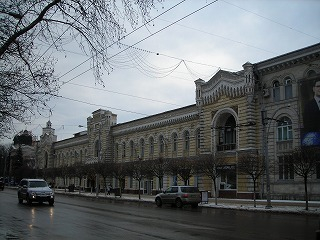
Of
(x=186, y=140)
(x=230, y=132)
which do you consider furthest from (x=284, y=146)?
(x=186, y=140)

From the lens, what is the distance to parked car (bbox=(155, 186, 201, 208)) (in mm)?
31594

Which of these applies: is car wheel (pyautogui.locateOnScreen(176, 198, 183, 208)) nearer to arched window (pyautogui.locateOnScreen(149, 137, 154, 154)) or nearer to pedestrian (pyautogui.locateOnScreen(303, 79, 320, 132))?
pedestrian (pyautogui.locateOnScreen(303, 79, 320, 132))

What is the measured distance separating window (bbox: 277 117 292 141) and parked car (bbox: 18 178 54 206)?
21.2 metres

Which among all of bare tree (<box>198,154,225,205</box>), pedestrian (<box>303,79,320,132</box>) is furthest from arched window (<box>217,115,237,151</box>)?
pedestrian (<box>303,79,320,132</box>)

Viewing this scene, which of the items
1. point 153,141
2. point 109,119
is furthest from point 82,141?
point 153,141

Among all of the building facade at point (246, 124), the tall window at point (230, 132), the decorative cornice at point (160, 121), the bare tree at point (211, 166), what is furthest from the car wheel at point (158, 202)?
the decorative cornice at point (160, 121)

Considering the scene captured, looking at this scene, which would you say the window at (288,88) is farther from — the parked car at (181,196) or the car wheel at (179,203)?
the car wheel at (179,203)

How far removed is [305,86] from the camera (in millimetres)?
34906

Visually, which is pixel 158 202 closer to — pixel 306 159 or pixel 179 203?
pixel 179 203

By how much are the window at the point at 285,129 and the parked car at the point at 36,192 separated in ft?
69.6

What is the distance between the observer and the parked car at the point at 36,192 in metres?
28.7

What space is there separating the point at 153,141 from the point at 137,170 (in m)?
10.4

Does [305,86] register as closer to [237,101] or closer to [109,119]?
[237,101]

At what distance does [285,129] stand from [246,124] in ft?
12.6
